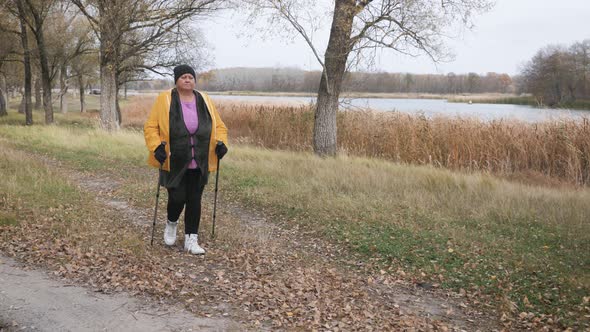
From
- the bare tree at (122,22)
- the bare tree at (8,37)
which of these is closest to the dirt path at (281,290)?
the bare tree at (122,22)

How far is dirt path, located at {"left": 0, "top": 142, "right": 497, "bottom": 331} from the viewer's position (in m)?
4.61

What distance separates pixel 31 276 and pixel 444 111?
13620 mm

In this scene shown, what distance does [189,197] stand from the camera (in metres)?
6.09

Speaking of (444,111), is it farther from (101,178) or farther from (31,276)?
(31,276)

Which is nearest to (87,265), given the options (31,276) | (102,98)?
(31,276)

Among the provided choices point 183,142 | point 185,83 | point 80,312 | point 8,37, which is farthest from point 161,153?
point 8,37

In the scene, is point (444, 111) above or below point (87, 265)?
above

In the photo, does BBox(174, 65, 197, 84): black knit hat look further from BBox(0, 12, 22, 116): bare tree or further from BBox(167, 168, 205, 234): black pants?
BBox(0, 12, 22, 116): bare tree

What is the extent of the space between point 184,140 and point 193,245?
129 cm

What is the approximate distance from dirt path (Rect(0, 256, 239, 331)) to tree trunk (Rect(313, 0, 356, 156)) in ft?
29.3

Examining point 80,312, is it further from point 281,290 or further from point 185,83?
point 185,83

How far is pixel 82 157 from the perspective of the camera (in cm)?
1385

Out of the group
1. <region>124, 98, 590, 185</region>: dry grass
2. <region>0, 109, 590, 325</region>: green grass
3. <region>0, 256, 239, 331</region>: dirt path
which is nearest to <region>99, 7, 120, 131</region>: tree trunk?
<region>124, 98, 590, 185</region>: dry grass

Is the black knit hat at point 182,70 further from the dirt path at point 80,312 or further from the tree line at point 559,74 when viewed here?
the tree line at point 559,74
